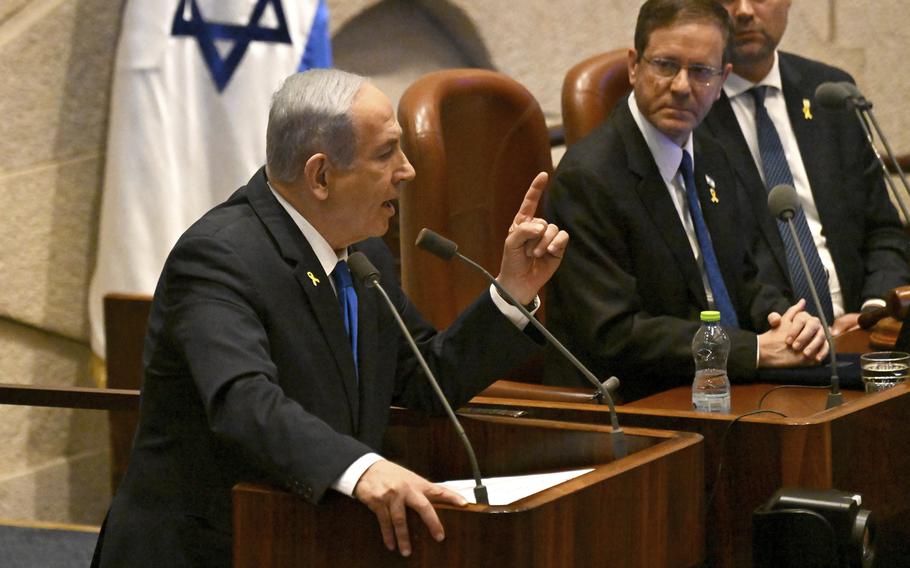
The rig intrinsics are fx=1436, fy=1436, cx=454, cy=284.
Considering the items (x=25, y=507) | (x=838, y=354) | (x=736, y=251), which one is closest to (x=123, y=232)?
(x=25, y=507)

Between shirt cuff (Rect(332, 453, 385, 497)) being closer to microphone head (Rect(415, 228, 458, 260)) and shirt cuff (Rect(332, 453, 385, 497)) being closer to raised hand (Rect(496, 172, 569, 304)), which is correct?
microphone head (Rect(415, 228, 458, 260))

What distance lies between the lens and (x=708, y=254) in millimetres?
3070

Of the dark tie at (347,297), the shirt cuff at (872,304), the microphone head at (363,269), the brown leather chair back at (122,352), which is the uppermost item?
the microphone head at (363,269)

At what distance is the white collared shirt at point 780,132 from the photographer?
362 cm

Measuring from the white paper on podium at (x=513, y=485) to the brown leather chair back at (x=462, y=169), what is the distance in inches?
40.5

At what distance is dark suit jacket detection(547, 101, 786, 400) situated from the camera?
2.87 meters

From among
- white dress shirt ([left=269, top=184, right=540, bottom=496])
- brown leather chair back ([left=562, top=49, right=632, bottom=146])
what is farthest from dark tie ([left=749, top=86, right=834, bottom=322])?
white dress shirt ([left=269, top=184, right=540, bottom=496])

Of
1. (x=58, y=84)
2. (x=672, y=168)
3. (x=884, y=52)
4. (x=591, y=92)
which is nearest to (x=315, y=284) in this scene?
(x=672, y=168)

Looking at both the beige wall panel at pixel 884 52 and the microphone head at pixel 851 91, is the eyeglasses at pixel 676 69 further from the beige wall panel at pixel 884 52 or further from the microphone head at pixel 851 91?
the beige wall panel at pixel 884 52

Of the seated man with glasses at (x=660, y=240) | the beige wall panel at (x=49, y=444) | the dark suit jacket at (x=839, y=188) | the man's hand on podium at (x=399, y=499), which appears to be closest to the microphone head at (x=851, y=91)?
the seated man with glasses at (x=660, y=240)

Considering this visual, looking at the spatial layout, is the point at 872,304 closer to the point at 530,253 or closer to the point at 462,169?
the point at 462,169

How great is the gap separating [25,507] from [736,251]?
200 cm

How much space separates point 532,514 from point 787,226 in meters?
1.97

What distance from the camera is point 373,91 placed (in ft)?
7.25
